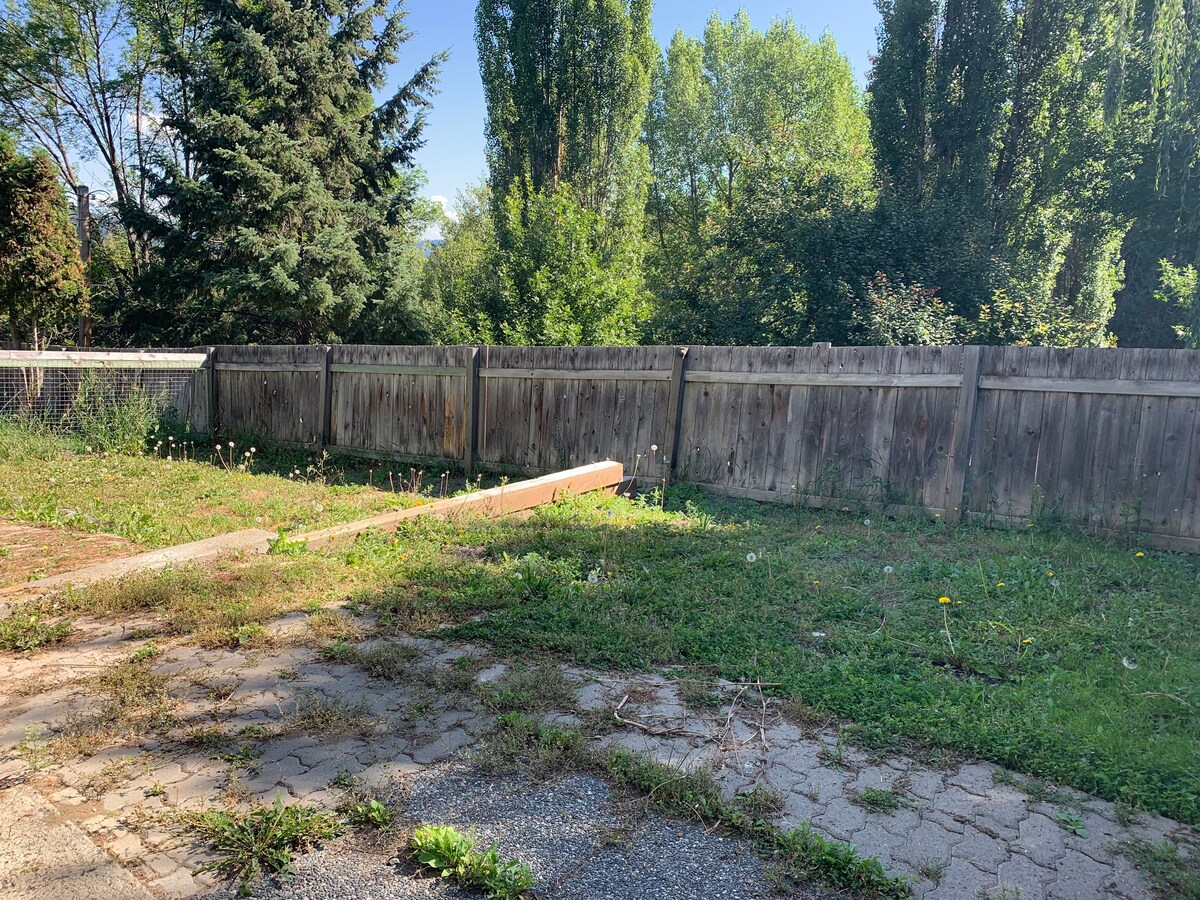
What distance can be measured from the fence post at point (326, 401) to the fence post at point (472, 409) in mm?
2649

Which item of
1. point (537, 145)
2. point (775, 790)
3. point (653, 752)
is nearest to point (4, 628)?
point (653, 752)

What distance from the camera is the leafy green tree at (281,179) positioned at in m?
15.1

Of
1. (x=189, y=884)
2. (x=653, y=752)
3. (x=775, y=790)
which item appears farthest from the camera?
(x=653, y=752)

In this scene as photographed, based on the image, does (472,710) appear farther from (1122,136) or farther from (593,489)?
(1122,136)

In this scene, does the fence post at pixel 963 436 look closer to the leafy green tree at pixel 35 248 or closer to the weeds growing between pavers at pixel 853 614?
the weeds growing between pavers at pixel 853 614

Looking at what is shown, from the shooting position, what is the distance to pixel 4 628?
12.2ft

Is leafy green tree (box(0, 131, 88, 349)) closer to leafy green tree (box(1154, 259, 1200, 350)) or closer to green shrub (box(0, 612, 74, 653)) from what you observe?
green shrub (box(0, 612, 74, 653))

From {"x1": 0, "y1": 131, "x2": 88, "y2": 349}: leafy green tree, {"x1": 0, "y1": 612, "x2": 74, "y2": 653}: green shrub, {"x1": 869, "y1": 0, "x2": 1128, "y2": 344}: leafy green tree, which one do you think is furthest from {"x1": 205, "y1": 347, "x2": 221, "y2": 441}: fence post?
{"x1": 869, "y1": 0, "x2": 1128, "y2": 344}: leafy green tree

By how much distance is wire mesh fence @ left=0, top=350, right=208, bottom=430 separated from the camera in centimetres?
986

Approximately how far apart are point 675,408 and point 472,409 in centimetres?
279

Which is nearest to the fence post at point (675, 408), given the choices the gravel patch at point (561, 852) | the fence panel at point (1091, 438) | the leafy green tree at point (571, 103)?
the fence panel at point (1091, 438)

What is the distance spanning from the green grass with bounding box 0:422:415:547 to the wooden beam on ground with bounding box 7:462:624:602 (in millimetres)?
472

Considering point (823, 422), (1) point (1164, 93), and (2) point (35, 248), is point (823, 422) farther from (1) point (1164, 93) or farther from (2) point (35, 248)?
(2) point (35, 248)

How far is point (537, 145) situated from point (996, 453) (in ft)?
64.5
